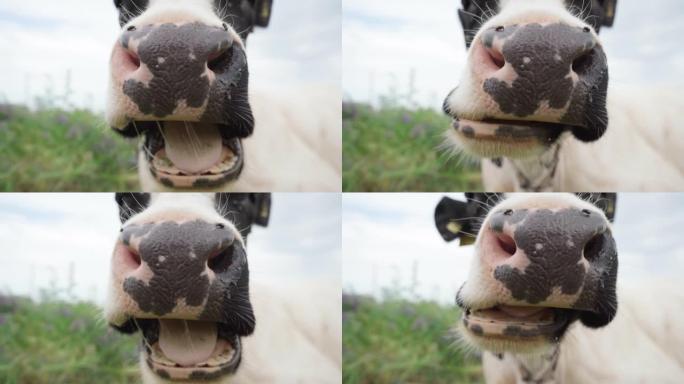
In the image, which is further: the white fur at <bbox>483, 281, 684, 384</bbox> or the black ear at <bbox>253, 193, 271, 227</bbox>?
the black ear at <bbox>253, 193, 271, 227</bbox>

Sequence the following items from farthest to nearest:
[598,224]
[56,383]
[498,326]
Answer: [56,383] → [498,326] → [598,224]

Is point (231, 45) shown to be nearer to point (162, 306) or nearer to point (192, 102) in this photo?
point (192, 102)

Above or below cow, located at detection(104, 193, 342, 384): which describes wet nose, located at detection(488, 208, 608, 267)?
above

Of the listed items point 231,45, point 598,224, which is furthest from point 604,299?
point 231,45

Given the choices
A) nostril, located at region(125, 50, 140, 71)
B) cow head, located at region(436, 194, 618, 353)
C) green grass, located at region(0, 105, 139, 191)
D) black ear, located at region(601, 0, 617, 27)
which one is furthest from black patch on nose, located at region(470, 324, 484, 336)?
green grass, located at region(0, 105, 139, 191)

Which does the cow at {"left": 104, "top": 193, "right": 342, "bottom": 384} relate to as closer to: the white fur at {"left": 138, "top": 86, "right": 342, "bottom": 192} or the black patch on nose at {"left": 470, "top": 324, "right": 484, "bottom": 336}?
the white fur at {"left": 138, "top": 86, "right": 342, "bottom": 192}

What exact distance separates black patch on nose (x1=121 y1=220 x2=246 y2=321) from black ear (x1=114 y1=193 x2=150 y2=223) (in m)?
0.46

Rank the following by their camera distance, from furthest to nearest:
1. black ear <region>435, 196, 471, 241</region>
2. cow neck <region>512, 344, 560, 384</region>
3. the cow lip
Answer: black ear <region>435, 196, 471, 241</region> → cow neck <region>512, 344, 560, 384</region> → the cow lip

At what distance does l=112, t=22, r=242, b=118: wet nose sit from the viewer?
149 centimetres

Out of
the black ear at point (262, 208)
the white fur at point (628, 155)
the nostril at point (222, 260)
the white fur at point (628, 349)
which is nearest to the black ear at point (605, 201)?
the white fur at point (628, 155)

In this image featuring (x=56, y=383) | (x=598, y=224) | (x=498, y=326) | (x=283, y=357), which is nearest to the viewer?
(x=598, y=224)

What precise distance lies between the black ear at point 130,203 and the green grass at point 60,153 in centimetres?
19

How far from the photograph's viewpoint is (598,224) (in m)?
1.45

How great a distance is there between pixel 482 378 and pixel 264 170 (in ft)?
2.63
